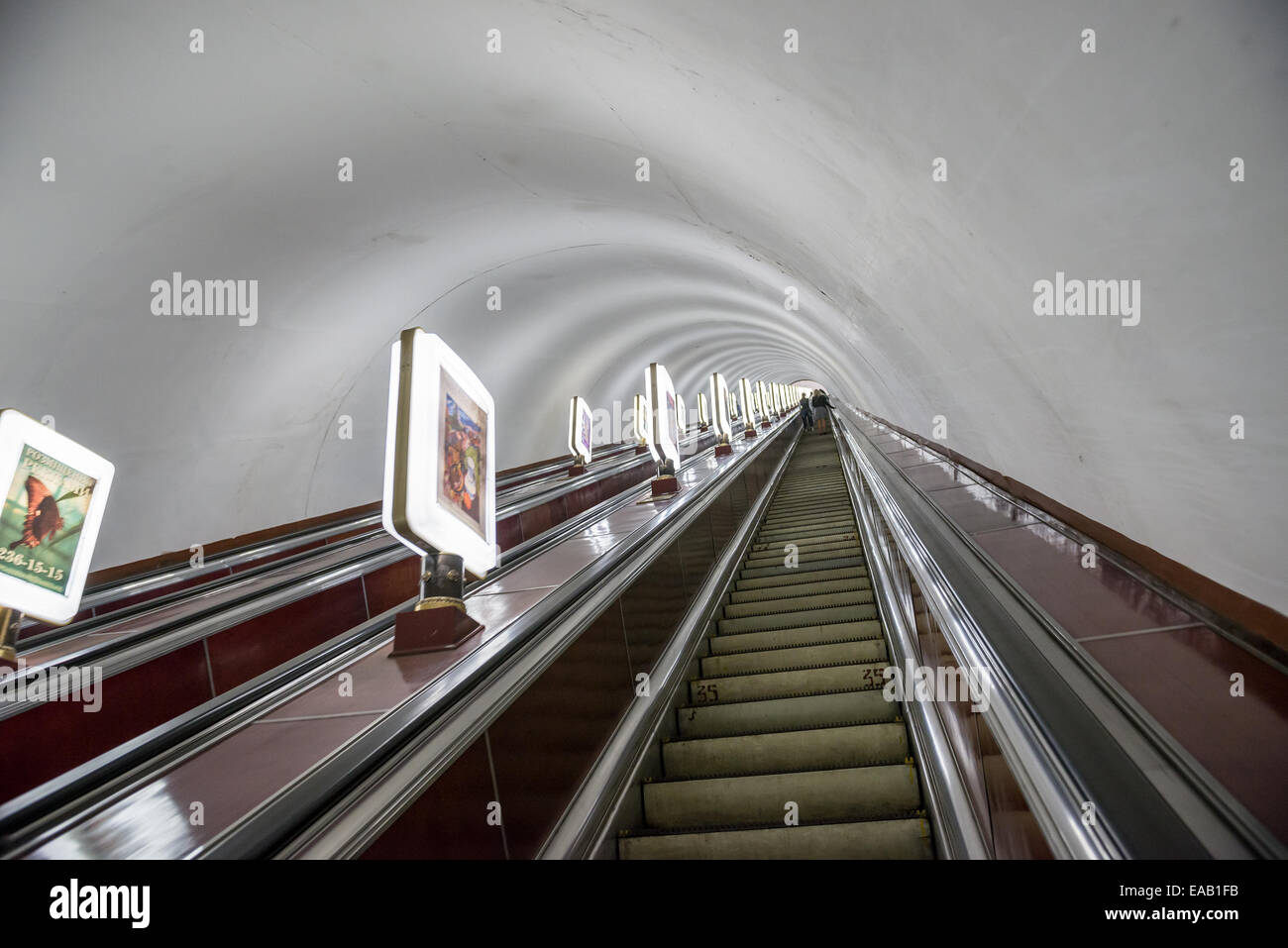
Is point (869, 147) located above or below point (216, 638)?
above

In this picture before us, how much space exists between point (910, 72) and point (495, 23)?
2975mm

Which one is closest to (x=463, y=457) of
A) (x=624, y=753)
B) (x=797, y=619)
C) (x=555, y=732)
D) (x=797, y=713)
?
(x=555, y=732)

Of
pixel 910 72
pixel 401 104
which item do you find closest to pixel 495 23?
pixel 401 104

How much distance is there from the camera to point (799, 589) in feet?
20.6

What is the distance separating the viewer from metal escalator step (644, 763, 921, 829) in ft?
10.2

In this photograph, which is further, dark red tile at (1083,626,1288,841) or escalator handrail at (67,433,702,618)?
escalator handrail at (67,433,702,618)

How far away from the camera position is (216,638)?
179 inches

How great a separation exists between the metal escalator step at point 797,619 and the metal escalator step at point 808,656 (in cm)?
46

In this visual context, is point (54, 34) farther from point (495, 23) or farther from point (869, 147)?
point (869, 147)

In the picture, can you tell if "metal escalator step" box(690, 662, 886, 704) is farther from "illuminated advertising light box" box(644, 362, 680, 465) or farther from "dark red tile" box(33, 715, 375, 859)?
"illuminated advertising light box" box(644, 362, 680, 465)

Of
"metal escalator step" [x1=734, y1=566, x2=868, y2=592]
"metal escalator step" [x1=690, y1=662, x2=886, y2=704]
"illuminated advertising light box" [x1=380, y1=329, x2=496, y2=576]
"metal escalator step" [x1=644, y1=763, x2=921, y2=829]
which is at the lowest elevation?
"metal escalator step" [x1=644, y1=763, x2=921, y2=829]

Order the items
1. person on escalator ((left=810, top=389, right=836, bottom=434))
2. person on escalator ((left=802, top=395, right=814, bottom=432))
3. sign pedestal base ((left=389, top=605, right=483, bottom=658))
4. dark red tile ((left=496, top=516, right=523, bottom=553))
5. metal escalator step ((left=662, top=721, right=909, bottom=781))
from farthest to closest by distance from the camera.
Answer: person on escalator ((left=810, top=389, right=836, bottom=434)) → person on escalator ((left=802, top=395, right=814, bottom=432)) → dark red tile ((left=496, top=516, right=523, bottom=553)) → metal escalator step ((left=662, top=721, right=909, bottom=781)) → sign pedestal base ((left=389, top=605, right=483, bottom=658))

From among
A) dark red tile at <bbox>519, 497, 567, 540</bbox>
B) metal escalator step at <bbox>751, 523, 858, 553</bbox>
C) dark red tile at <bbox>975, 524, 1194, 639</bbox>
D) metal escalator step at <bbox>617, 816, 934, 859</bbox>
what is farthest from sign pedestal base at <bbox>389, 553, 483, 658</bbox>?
dark red tile at <bbox>519, 497, 567, 540</bbox>

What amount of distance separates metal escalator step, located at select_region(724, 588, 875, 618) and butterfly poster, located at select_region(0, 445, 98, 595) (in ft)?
14.1
